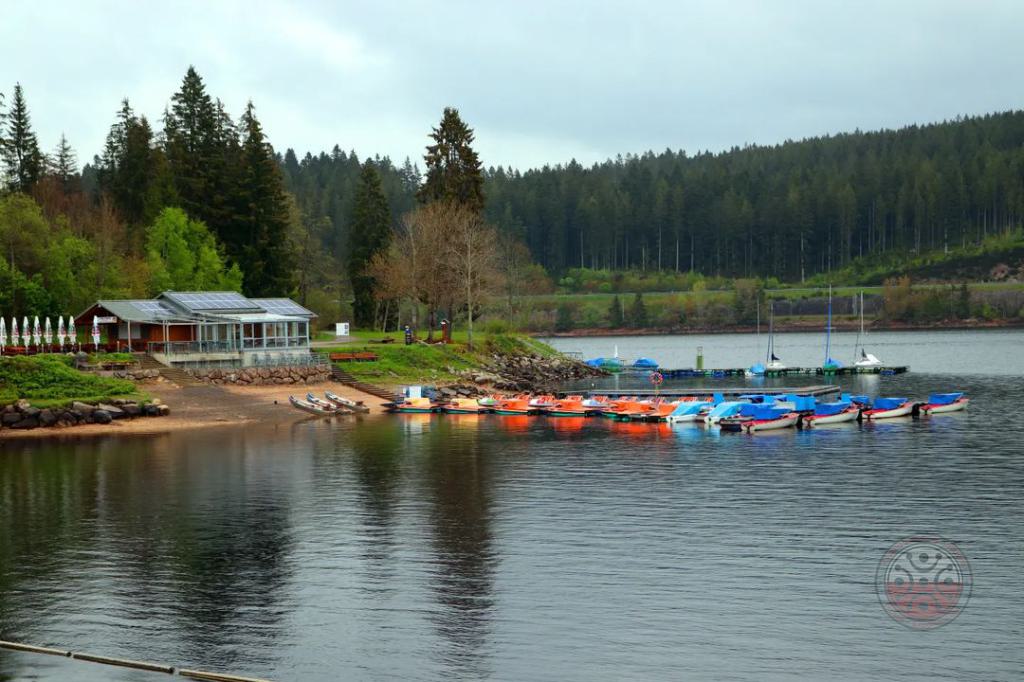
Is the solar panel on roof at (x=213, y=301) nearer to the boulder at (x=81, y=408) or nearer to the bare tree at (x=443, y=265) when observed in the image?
the boulder at (x=81, y=408)

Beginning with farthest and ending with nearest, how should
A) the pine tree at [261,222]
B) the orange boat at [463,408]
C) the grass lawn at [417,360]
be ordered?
the pine tree at [261,222] → the grass lawn at [417,360] → the orange boat at [463,408]

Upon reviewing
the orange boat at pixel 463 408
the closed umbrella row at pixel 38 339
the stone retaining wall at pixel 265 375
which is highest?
the closed umbrella row at pixel 38 339

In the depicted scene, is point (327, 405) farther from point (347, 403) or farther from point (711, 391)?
point (711, 391)

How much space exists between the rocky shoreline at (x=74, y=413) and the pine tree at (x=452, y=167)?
5006 cm

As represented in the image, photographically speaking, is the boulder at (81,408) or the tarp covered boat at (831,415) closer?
the tarp covered boat at (831,415)

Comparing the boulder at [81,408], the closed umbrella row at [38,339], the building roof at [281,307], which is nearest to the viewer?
the boulder at [81,408]

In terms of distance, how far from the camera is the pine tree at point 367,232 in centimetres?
11650

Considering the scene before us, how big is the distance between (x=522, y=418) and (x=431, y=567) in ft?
129

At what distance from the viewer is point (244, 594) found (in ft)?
91.7

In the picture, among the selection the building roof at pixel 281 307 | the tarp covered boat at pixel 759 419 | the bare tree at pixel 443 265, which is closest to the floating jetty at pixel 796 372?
the bare tree at pixel 443 265

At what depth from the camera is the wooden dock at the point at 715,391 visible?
79.8m

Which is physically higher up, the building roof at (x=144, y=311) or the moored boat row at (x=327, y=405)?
the building roof at (x=144, y=311)

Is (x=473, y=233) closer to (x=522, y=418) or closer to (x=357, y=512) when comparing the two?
(x=522, y=418)

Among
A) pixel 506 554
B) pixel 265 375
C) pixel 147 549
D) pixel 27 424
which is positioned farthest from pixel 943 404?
pixel 27 424
